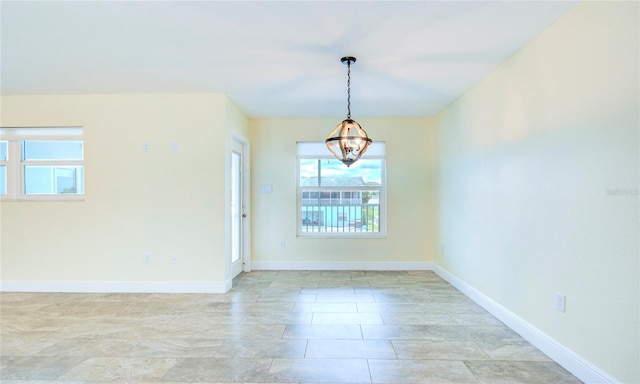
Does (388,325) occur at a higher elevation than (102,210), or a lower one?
lower

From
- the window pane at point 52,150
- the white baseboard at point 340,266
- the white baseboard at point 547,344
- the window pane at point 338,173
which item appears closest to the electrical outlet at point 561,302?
the white baseboard at point 547,344

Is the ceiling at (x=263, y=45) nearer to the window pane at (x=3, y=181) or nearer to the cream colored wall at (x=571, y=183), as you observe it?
the cream colored wall at (x=571, y=183)

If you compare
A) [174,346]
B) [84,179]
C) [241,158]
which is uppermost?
[241,158]

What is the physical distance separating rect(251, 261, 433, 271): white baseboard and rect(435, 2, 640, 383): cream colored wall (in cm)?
185

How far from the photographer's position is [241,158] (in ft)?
17.2

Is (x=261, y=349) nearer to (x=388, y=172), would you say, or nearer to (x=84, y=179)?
(x=84, y=179)

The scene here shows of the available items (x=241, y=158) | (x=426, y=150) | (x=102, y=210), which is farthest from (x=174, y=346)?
(x=426, y=150)

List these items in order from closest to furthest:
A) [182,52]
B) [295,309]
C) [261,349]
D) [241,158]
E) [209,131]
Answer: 1. [261,349]
2. [182,52]
3. [295,309]
4. [209,131]
5. [241,158]

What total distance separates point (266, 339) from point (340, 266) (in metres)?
2.74

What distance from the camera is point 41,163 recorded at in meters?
4.25

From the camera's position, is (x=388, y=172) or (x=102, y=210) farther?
(x=388, y=172)

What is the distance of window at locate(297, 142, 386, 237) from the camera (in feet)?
18.1

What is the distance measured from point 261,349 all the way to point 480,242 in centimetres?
258

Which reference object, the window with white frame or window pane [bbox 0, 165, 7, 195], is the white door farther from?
window pane [bbox 0, 165, 7, 195]
